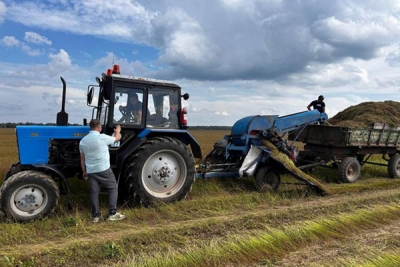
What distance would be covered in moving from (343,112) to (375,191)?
16.3 feet

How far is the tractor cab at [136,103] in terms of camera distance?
21.0 feet

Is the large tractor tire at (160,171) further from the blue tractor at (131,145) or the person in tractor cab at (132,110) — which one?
the person in tractor cab at (132,110)

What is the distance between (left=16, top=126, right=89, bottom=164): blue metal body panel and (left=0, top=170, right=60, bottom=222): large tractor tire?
44 centimetres

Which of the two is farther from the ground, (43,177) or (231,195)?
(43,177)

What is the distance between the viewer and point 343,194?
7801 mm

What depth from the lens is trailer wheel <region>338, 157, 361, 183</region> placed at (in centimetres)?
930

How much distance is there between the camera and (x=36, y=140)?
240 inches

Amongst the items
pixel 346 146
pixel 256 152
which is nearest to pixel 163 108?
pixel 256 152

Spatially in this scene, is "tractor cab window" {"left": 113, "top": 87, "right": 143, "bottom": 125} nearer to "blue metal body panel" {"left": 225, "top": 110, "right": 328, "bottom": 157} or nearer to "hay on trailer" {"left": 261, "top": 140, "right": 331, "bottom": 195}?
"blue metal body panel" {"left": 225, "top": 110, "right": 328, "bottom": 157}

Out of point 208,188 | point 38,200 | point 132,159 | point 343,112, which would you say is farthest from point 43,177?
point 343,112

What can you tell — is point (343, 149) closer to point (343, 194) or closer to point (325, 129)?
point (325, 129)

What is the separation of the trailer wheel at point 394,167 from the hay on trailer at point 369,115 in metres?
1.03

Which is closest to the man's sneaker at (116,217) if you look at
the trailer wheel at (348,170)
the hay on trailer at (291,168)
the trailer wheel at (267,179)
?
the trailer wheel at (267,179)

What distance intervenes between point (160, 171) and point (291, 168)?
3127 millimetres
